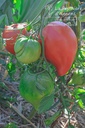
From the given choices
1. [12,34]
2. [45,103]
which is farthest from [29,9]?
[45,103]

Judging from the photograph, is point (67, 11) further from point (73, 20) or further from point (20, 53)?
point (20, 53)

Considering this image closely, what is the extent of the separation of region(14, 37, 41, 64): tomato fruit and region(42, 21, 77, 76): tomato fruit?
2cm

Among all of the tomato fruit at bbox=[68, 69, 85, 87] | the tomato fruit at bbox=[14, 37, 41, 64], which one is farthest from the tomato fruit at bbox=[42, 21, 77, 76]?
the tomato fruit at bbox=[68, 69, 85, 87]

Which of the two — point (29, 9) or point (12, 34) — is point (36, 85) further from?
point (29, 9)

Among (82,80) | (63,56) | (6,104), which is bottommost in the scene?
(6,104)

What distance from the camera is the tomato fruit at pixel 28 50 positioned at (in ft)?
2.09

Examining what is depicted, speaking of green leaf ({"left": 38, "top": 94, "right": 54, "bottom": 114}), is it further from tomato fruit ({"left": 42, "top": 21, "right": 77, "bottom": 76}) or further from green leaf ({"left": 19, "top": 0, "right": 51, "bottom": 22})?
green leaf ({"left": 19, "top": 0, "right": 51, "bottom": 22})

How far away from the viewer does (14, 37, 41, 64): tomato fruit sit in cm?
64

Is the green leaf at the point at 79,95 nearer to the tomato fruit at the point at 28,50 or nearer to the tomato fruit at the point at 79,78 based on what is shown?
the tomato fruit at the point at 79,78

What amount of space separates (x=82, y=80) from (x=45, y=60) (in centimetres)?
26

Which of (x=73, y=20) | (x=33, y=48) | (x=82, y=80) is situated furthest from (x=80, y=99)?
→ (x=33, y=48)

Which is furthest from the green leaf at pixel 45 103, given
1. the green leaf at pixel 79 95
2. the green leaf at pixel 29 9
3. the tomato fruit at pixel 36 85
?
the green leaf at pixel 29 9

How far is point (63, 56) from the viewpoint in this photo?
2.24ft

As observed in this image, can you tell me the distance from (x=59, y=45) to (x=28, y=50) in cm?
7
